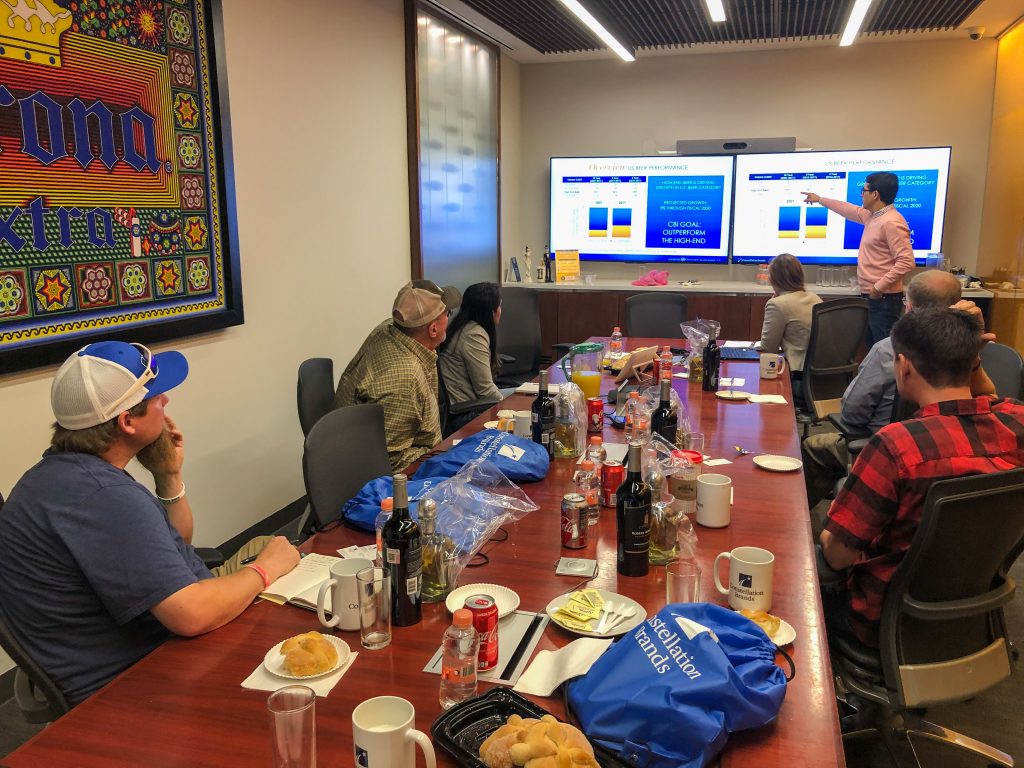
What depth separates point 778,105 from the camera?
6.91 metres

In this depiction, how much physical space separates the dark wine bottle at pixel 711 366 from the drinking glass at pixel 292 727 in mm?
2849

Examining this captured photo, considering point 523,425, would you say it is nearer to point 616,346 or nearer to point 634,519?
point 634,519

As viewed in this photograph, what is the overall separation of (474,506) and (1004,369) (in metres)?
2.77

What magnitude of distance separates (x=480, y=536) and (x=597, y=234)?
19.4ft

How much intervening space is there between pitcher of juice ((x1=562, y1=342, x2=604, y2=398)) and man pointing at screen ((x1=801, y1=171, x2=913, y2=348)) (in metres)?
2.61

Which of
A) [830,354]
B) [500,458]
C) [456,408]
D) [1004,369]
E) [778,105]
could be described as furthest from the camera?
[778,105]

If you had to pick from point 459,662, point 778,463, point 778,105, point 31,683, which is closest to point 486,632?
point 459,662

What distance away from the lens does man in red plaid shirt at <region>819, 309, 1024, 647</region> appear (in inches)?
74.1

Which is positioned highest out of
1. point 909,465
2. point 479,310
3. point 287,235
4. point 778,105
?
point 778,105

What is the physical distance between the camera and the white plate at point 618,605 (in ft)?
4.89

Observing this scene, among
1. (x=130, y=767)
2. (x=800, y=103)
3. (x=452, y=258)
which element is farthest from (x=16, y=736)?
(x=800, y=103)

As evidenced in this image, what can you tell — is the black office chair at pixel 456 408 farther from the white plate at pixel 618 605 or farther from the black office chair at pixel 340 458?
the white plate at pixel 618 605

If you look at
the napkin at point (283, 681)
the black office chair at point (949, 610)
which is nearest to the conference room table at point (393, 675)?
the napkin at point (283, 681)

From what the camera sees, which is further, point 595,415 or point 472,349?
point 472,349
